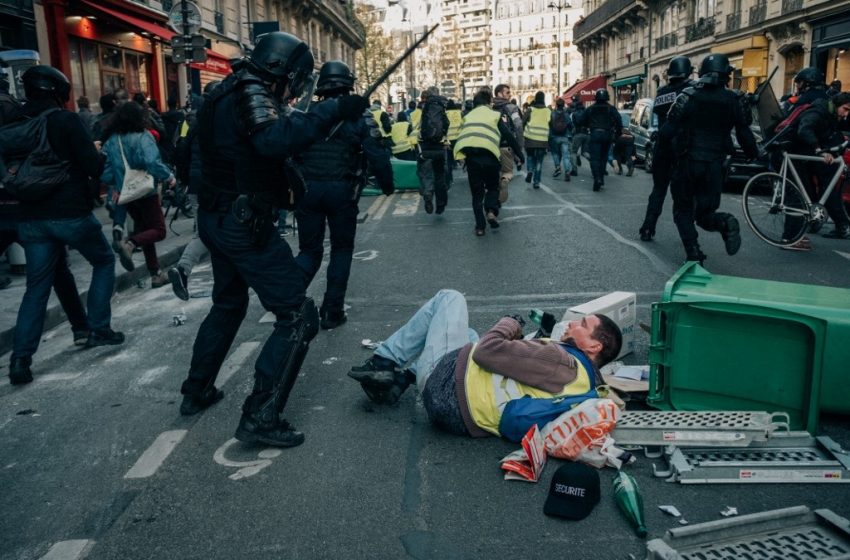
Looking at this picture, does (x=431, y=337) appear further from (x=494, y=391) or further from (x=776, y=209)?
(x=776, y=209)

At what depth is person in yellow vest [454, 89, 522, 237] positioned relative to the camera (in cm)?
983

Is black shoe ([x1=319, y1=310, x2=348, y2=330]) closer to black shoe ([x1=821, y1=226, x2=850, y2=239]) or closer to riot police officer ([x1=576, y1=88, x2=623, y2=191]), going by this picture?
black shoe ([x1=821, y1=226, x2=850, y2=239])

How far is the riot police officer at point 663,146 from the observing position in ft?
27.9

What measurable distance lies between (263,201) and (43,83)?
2.43 meters

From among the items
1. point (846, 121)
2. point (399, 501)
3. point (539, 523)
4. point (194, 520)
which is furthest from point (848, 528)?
point (846, 121)

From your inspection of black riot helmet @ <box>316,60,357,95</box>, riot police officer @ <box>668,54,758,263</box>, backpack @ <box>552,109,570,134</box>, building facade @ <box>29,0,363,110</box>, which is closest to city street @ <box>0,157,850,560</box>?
riot police officer @ <box>668,54,758,263</box>

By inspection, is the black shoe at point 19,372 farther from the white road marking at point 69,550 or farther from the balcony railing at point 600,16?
the balcony railing at point 600,16

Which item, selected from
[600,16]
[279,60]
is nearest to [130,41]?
[279,60]

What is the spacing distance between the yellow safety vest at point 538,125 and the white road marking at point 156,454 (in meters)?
13.1

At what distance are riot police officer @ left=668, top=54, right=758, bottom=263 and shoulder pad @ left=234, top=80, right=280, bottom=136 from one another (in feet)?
16.6

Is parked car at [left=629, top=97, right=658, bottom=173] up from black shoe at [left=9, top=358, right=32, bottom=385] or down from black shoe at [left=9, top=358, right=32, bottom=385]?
up

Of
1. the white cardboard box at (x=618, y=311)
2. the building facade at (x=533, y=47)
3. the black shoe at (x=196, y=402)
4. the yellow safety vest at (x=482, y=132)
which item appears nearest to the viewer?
the black shoe at (x=196, y=402)

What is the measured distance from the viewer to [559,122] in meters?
17.3

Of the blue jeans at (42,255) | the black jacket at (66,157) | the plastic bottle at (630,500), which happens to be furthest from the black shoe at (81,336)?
the plastic bottle at (630,500)
